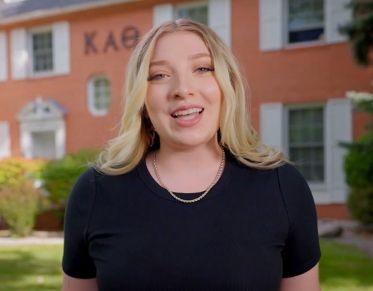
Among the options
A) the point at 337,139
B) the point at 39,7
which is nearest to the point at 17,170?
the point at 39,7

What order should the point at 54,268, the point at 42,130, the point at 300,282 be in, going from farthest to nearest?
the point at 42,130 < the point at 54,268 < the point at 300,282

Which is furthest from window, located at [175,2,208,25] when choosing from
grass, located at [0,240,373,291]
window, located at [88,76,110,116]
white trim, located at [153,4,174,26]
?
grass, located at [0,240,373,291]

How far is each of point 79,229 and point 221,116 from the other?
51 cm

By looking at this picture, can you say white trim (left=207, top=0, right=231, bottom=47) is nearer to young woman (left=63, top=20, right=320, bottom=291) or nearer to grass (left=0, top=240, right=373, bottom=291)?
grass (left=0, top=240, right=373, bottom=291)

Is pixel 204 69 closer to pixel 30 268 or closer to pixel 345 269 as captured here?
pixel 345 269

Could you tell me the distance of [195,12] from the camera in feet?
47.4

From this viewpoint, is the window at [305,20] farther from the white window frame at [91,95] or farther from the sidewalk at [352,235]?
the white window frame at [91,95]

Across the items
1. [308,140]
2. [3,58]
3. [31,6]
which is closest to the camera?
[308,140]

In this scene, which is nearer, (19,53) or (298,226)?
(298,226)

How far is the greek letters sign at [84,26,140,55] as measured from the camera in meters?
15.0

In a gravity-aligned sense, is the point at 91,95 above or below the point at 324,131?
above

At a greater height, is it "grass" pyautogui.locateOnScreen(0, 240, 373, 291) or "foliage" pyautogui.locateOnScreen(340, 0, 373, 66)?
"foliage" pyautogui.locateOnScreen(340, 0, 373, 66)

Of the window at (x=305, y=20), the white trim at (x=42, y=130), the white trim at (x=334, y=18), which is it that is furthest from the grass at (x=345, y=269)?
the white trim at (x=42, y=130)

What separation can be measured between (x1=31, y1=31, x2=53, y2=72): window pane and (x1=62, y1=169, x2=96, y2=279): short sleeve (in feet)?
49.8
